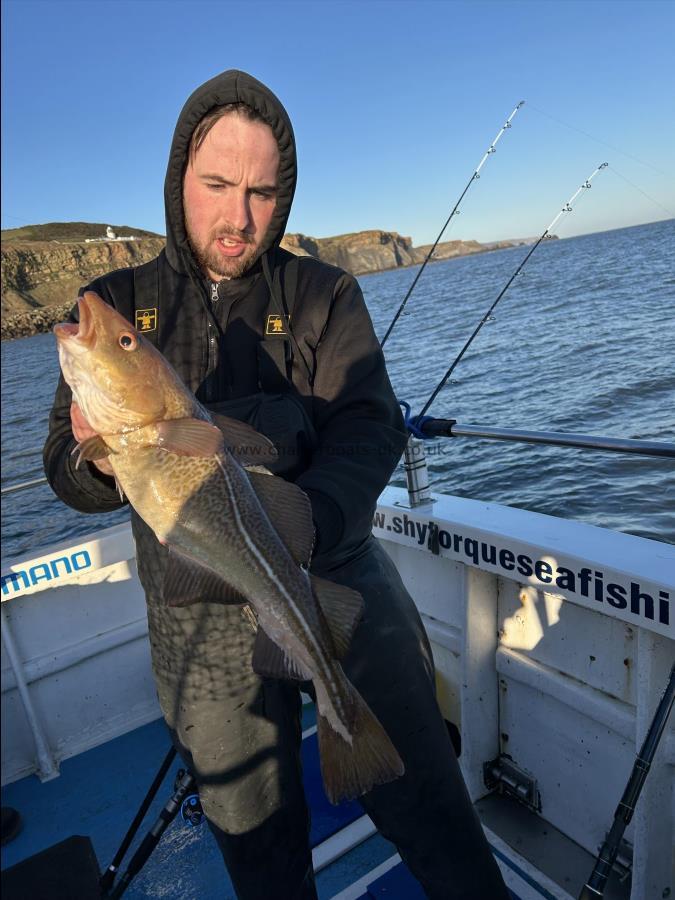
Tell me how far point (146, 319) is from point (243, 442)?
0.95 meters

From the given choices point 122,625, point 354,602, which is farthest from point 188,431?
point 122,625

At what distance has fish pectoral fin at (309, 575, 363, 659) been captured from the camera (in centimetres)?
215

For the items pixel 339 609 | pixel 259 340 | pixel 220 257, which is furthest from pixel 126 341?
pixel 339 609

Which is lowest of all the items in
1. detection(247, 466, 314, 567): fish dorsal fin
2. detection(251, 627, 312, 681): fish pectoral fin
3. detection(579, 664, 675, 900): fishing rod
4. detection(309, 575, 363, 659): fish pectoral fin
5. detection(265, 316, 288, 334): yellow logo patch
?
detection(579, 664, 675, 900): fishing rod

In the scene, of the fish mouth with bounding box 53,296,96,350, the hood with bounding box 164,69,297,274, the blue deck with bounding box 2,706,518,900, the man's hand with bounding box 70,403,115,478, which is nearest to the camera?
the fish mouth with bounding box 53,296,96,350

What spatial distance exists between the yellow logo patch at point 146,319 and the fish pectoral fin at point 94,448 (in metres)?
0.79

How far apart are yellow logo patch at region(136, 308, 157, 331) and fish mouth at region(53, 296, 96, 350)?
0.67 meters

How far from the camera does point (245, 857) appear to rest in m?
2.59

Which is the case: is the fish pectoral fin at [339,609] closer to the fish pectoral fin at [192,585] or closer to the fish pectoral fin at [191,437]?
the fish pectoral fin at [192,585]

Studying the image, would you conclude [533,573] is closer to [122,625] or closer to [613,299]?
[122,625]

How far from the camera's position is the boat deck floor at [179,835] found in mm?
3541

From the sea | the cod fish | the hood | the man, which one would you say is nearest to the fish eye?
the cod fish

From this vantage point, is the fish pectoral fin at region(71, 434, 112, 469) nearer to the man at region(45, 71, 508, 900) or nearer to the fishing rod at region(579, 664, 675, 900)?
the man at region(45, 71, 508, 900)

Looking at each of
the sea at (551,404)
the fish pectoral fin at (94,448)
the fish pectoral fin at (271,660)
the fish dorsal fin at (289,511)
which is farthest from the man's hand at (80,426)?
the sea at (551,404)
